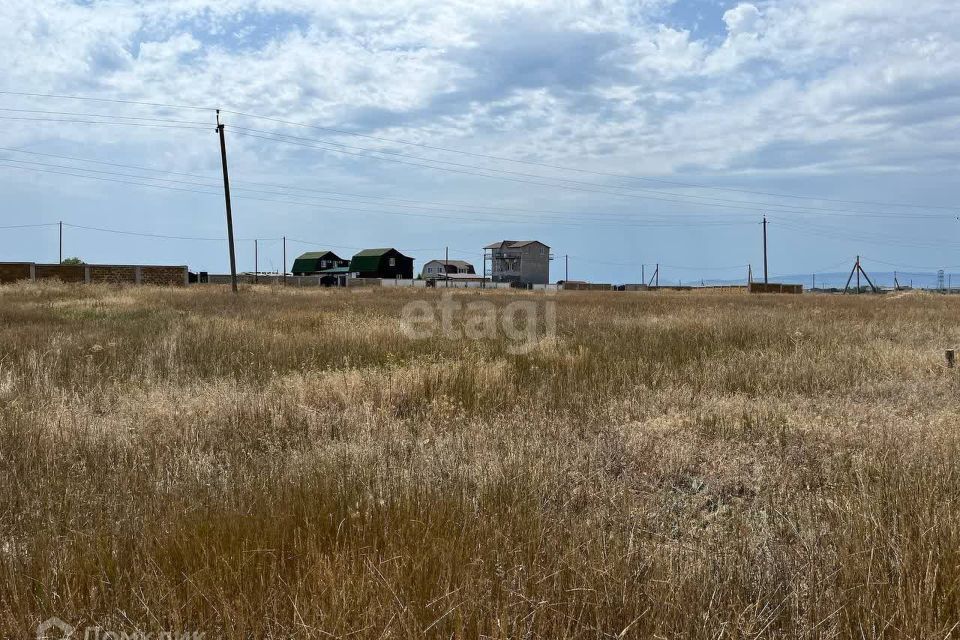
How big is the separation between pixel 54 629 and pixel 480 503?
2012mm

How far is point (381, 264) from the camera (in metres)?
93.2

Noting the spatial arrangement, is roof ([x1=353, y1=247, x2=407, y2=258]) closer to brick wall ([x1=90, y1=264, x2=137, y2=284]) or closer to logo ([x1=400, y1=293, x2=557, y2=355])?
brick wall ([x1=90, y1=264, x2=137, y2=284])

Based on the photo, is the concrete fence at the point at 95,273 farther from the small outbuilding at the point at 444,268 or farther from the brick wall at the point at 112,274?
the small outbuilding at the point at 444,268

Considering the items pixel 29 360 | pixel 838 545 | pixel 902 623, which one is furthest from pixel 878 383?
pixel 29 360

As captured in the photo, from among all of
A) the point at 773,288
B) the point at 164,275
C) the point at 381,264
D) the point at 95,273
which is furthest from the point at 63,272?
the point at 773,288

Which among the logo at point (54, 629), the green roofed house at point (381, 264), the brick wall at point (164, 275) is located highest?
the green roofed house at point (381, 264)

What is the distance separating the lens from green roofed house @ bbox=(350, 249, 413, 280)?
305 feet

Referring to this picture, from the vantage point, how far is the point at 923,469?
12.1 ft

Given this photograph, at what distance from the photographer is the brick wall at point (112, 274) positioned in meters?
46.9

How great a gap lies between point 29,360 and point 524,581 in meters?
8.75

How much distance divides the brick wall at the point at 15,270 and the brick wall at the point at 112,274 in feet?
13.7

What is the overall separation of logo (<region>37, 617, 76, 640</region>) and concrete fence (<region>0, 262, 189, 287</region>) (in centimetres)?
4685

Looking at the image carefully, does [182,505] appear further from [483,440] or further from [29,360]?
[29,360]

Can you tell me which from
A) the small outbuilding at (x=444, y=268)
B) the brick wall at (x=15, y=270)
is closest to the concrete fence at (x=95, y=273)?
the brick wall at (x=15, y=270)
